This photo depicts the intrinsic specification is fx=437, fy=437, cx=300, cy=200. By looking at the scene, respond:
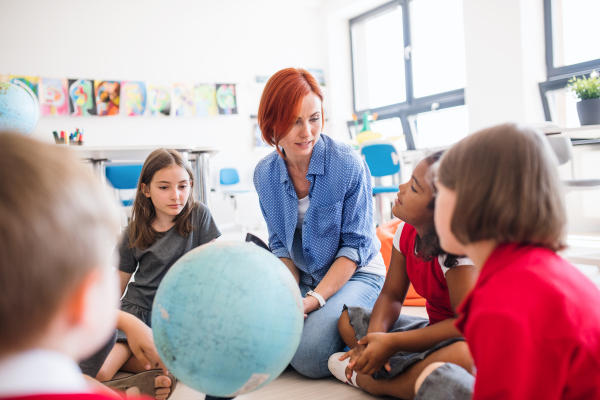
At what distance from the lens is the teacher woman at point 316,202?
156cm

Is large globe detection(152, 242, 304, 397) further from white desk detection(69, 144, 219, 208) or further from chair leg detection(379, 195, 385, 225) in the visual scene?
chair leg detection(379, 195, 385, 225)

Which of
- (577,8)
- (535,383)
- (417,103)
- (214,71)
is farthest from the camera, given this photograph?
(214,71)

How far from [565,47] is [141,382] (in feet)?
16.2

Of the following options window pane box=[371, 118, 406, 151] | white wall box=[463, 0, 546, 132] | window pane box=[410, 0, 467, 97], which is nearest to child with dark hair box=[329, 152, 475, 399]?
white wall box=[463, 0, 546, 132]

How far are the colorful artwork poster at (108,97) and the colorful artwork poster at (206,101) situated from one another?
1.03 metres

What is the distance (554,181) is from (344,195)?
3.29ft

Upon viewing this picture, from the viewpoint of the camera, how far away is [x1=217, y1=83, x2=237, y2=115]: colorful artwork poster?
6254 millimetres

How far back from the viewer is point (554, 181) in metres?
0.65

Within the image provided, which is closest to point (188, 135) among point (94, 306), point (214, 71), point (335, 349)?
point (214, 71)

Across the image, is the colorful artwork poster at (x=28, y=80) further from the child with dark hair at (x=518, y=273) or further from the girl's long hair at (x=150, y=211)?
the child with dark hair at (x=518, y=273)

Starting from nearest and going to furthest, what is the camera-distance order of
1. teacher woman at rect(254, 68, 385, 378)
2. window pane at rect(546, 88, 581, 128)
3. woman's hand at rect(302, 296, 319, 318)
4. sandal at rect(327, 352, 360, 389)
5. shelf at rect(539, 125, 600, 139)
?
1. sandal at rect(327, 352, 360, 389)
2. woman's hand at rect(302, 296, 319, 318)
3. teacher woman at rect(254, 68, 385, 378)
4. shelf at rect(539, 125, 600, 139)
5. window pane at rect(546, 88, 581, 128)

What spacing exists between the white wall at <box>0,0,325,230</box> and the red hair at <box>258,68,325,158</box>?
4340 millimetres

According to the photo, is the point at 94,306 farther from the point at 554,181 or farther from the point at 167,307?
the point at 554,181

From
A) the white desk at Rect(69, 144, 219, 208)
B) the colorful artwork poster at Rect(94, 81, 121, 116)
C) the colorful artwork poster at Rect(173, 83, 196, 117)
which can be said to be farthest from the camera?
the colorful artwork poster at Rect(173, 83, 196, 117)
